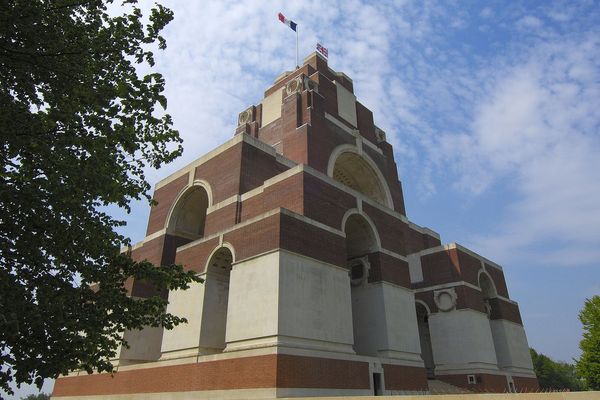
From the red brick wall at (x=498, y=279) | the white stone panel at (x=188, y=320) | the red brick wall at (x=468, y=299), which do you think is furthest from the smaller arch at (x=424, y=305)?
the white stone panel at (x=188, y=320)

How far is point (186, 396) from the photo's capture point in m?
16.7

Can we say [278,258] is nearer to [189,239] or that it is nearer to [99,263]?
[99,263]

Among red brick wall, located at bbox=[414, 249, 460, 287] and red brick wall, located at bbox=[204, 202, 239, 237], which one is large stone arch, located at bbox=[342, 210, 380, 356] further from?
red brick wall, located at bbox=[414, 249, 460, 287]

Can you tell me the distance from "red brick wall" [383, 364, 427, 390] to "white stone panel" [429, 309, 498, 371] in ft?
20.4

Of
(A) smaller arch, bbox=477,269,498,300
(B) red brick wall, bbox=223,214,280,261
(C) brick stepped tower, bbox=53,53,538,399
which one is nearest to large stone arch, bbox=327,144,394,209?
(C) brick stepped tower, bbox=53,53,538,399

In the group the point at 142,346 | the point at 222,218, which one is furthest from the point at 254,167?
the point at 142,346

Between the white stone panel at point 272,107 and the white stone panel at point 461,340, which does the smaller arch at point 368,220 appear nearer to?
the white stone panel at point 461,340

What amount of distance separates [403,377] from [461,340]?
328 inches

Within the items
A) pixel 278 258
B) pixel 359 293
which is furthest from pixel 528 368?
pixel 278 258

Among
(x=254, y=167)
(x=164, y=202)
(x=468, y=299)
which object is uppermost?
(x=164, y=202)

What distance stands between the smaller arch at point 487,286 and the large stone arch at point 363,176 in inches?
322

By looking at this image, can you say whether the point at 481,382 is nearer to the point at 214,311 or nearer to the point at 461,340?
the point at 461,340

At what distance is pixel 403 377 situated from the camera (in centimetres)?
1897

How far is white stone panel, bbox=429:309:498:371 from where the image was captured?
82.5ft
